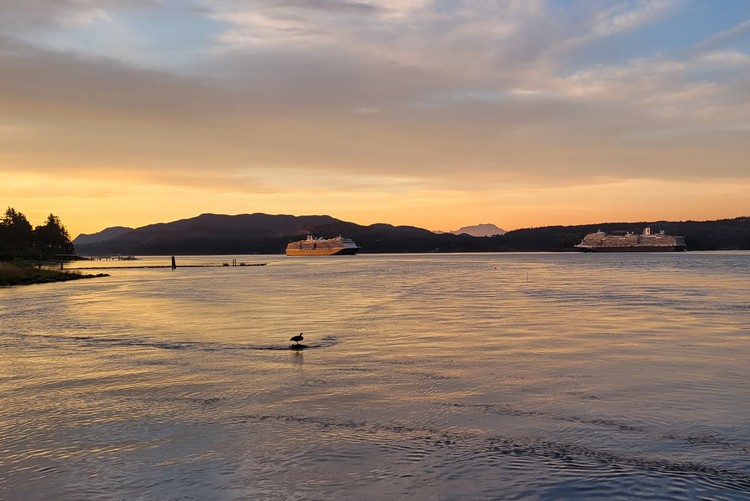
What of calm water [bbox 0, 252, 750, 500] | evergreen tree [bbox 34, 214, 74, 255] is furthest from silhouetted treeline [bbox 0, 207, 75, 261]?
calm water [bbox 0, 252, 750, 500]

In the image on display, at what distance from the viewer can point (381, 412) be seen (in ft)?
43.8

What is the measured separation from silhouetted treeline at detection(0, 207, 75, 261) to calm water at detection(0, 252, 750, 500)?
364 feet

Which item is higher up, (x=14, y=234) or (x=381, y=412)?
(x=14, y=234)

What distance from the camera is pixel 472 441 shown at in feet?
36.6

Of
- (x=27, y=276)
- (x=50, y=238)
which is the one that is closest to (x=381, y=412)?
(x=27, y=276)

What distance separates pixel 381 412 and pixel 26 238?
158m

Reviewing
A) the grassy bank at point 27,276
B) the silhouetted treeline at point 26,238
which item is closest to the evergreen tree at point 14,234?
the silhouetted treeline at point 26,238

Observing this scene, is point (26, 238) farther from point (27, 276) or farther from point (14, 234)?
point (27, 276)

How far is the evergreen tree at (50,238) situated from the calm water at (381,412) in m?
155

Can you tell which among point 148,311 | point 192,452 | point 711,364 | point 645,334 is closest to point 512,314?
point 645,334

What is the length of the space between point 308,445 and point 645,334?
64.2ft

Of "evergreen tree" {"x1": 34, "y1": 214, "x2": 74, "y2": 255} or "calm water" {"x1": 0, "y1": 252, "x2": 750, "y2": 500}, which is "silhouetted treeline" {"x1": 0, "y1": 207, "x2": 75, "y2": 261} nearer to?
"evergreen tree" {"x1": 34, "y1": 214, "x2": 74, "y2": 255}

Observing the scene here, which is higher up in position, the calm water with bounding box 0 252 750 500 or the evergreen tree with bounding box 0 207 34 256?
the evergreen tree with bounding box 0 207 34 256

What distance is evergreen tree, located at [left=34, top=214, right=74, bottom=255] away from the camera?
16500 centimetres
